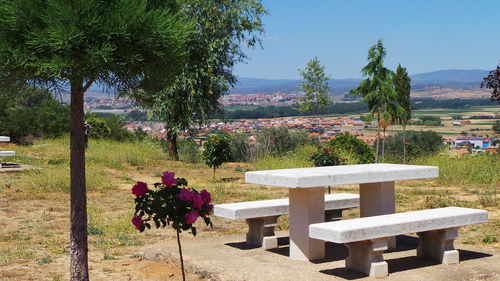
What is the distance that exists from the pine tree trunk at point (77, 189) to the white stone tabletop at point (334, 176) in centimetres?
208

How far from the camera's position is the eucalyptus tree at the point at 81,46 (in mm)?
4766

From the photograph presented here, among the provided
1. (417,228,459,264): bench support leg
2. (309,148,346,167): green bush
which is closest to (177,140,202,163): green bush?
(309,148,346,167): green bush

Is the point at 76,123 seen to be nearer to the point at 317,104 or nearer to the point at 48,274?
the point at 48,274

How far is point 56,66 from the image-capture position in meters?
4.70

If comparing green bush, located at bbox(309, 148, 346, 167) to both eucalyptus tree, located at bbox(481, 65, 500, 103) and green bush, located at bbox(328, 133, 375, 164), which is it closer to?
green bush, located at bbox(328, 133, 375, 164)

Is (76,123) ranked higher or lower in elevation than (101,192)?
higher

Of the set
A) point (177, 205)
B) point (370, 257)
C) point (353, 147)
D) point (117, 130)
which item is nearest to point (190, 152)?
point (117, 130)

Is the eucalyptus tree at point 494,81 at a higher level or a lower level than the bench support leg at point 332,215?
higher

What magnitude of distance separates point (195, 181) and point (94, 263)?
26.6ft

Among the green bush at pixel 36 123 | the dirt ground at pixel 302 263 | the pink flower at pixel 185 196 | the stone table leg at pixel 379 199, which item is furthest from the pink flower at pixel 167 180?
Answer: the green bush at pixel 36 123

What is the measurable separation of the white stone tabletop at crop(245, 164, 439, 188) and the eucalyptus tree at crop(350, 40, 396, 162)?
14.6 m

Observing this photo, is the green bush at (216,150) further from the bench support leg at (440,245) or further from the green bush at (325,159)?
the bench support leg at (440,245)

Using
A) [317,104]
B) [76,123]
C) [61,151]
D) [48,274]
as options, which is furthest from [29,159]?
[317,104]

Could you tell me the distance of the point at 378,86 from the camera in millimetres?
22125
